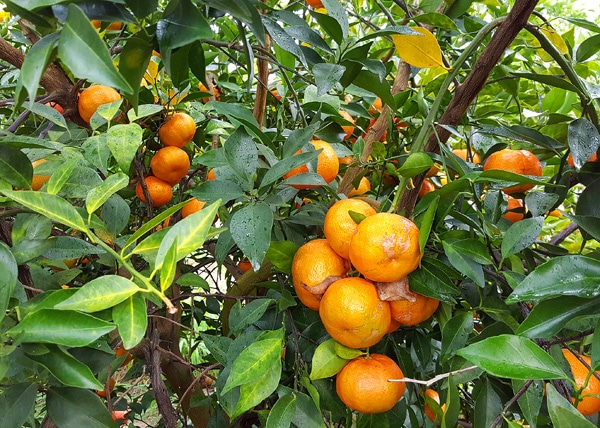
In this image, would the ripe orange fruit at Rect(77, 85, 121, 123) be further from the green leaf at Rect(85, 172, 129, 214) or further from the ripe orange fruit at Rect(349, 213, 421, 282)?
the ripe orange fruit at Rect(349, 213, 421, 282)

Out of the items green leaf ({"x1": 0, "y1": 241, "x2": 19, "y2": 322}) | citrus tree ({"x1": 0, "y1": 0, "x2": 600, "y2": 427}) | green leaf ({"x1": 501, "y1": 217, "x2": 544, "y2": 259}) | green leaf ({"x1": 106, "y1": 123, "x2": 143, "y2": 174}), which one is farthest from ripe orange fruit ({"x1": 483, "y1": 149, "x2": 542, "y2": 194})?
green leaf ({"x1": 0, "y1": 241, "x2": 19, "y2": 322})

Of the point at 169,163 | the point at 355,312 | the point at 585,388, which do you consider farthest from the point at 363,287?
the point at 169,163

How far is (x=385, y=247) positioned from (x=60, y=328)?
301 millimetres

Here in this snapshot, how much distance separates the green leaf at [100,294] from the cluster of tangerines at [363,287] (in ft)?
0.78

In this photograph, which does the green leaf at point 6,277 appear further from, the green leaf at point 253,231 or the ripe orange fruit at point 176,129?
the ripe orange fruit at point 176,129

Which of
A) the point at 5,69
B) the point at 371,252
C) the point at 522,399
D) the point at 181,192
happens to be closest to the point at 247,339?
the point at 371,252

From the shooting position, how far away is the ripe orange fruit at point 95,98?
763 mm

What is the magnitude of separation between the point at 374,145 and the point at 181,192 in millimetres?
405

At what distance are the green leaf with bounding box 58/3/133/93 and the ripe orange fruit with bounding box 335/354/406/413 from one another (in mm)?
414

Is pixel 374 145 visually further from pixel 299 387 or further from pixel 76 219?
pixel 76 219

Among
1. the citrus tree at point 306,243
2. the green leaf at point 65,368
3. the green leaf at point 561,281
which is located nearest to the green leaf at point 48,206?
the citrus tree at point 306,243

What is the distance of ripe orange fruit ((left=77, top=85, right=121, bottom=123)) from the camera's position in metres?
0.76

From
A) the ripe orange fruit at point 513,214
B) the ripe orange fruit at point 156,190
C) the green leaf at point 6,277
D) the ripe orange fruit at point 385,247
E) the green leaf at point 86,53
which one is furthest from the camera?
the ripe orange fruit at point 156,190

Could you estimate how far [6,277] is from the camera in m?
0.39
